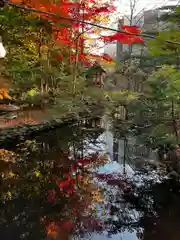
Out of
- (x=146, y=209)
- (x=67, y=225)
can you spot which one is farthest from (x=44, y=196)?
(x=146, y=209)

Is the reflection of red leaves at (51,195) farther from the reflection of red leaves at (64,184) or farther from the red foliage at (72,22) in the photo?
the red foliage at (72,22)

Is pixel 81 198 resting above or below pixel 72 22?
below

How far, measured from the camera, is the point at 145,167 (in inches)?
248

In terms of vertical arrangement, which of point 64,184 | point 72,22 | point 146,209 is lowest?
point 146,209

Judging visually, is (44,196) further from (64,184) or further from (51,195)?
(64,184)

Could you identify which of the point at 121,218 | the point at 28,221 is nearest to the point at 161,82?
the point at 121,218

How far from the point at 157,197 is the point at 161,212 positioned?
52cm

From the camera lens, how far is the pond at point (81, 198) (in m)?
3.80

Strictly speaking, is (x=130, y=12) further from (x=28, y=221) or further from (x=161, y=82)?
(x=28, y=221)

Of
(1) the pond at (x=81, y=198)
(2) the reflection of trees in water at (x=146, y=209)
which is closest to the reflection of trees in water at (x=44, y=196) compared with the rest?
(1) the pond at (x=81, y=198)

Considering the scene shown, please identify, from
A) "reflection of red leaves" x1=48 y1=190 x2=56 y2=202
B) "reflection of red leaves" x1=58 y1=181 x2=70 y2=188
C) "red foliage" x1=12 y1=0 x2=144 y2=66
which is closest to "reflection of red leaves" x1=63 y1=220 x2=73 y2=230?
"reflection of red leaves" x1=48 y1=190 x2=56 y2=202

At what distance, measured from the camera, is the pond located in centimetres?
380

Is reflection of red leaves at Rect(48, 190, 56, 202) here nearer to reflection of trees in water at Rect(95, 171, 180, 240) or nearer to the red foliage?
reflection of trees in water at Rect(95, 171, 180, 240)

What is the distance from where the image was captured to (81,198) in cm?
473
